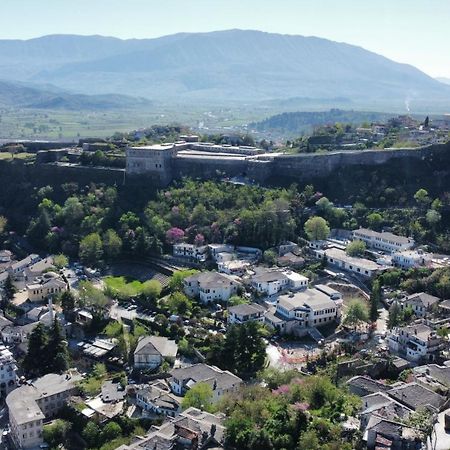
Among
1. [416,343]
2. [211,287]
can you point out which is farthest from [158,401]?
[416,343]

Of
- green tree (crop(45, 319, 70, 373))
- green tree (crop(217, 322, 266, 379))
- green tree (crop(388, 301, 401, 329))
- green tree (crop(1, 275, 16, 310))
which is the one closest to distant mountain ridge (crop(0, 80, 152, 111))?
green tree (crop(1, 275, 16, 310))

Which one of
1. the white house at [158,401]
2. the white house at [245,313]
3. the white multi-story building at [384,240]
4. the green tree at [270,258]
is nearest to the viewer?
the white house at [158,401]

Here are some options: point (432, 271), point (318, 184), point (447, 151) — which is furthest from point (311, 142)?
point (432, 271)

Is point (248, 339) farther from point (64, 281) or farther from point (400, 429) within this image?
point (64, 281)

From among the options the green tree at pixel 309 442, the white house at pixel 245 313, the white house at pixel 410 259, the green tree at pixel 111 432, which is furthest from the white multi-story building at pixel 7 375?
the white house at pixel 410 259

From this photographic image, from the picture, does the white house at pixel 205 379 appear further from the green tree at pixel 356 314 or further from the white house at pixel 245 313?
the green tree at pixel 356 314

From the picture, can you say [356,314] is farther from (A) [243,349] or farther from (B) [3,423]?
(B) [3,423]

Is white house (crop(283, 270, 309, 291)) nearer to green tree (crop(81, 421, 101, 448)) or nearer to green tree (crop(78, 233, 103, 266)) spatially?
green tree (crop(78, 233, 103, 266))
